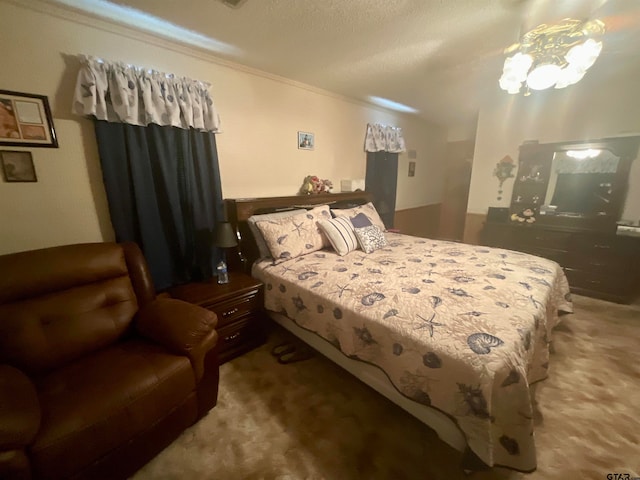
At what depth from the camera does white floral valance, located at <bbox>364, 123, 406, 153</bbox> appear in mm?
3641

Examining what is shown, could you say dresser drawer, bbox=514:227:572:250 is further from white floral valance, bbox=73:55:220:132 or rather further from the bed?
white floral valance, bbox=73:55:220:132

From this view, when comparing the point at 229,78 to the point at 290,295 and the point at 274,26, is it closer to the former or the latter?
the point at 274,26

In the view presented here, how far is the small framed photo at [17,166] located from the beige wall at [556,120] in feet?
13.7

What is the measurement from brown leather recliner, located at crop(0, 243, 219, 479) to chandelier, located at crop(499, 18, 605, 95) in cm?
241

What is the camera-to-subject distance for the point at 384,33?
1.81 meters

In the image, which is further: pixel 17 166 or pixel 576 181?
pixel 576 181

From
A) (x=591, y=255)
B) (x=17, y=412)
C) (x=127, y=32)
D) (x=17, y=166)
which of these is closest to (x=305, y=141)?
(x=127, y=32)

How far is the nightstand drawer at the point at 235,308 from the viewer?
72.7 inches

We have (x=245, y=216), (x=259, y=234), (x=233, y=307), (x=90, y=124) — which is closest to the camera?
(x=90, y=124)

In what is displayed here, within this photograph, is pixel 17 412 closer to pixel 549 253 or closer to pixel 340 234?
pixel 340 234

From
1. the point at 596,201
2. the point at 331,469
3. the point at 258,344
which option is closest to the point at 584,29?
the point at 596,201

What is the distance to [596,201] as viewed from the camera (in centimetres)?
287

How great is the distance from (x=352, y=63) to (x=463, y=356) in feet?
7.93

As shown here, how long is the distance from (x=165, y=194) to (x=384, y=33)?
1.97 meters
